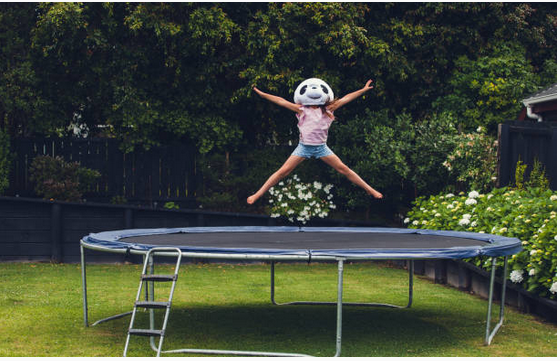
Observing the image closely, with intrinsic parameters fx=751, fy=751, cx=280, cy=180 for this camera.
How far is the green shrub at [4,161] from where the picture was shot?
10906 millimetres

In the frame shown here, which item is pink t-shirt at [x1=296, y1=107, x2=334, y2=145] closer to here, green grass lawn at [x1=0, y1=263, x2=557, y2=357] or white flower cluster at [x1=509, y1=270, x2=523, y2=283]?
green grass lawn at [x1=0, y1=263, x2=557, y2=357]

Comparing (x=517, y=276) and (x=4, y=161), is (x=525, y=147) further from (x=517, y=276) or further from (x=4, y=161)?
(x=4, y=161)

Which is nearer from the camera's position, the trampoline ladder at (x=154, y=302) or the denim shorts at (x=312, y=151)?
the trampoline ladder at (x=154, y=302)

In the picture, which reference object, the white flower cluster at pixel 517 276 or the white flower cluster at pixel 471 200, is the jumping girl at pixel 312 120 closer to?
the white flower cluster at pixel 517 276

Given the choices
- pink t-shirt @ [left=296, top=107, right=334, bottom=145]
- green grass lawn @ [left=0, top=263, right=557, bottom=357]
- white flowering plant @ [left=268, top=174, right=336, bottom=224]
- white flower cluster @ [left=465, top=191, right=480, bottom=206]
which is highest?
pink t-shirt @ [left=296, top=107, right=334, bottom=145]

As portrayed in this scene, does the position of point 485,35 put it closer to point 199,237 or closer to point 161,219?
point 161,219

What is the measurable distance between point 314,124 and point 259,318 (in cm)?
161

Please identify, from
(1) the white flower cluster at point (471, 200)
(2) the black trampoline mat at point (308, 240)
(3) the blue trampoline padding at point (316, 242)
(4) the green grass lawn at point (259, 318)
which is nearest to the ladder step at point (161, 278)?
(3) the blue trampoline padding at point (316, 242)

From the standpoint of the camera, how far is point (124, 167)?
38.4 ft

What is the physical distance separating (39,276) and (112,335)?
3601 mm

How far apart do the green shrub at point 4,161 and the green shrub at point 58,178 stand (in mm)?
359

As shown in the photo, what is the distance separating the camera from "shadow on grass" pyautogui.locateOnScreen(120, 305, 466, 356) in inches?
193

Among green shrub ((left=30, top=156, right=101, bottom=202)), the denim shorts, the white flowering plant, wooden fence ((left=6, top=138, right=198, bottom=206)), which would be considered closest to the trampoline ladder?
the denim shorts

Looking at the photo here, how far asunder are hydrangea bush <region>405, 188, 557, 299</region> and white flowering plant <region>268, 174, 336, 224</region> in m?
1.75
